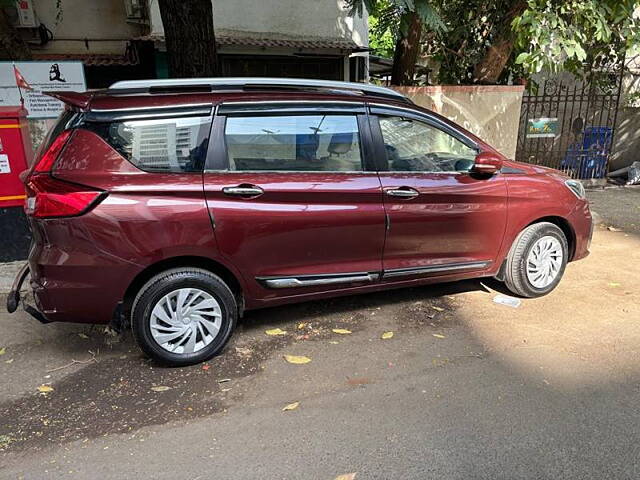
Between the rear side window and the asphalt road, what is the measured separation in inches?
54.0

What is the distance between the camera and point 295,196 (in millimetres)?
3439

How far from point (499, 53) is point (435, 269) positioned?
17.7 feet

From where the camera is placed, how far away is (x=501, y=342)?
12.1 feet

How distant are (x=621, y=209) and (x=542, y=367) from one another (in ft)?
19.9

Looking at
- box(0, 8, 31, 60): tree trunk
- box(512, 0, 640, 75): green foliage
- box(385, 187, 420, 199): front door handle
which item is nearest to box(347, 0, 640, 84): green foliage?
box(512, 0, 640, 75): green foliage

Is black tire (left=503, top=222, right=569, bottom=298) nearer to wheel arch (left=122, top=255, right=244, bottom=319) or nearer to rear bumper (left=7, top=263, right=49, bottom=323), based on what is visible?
wheel arch (left=122, top=255, right=244, bottom=319)

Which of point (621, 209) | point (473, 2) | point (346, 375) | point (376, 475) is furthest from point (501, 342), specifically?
point (473, 2)

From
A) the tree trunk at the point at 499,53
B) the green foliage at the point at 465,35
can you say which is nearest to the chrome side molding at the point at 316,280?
the tree trunk at the point at 499,53

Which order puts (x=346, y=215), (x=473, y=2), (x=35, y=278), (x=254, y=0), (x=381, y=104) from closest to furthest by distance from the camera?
1. (x=35, y=278)
2. (x=346, y=215)
3. (x=381, y=104)
4. (x=473, y=2)
5. (x=254, y=0)

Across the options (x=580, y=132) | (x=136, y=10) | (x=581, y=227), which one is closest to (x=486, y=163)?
(x=581, y=227)

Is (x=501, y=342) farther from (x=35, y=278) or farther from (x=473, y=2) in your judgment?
(x=473, y=2)

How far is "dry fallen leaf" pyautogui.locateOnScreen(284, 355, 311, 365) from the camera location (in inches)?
137

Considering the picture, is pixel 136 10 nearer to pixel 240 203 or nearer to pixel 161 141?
pixel 161 141

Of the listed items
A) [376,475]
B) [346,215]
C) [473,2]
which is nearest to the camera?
[376,475]
